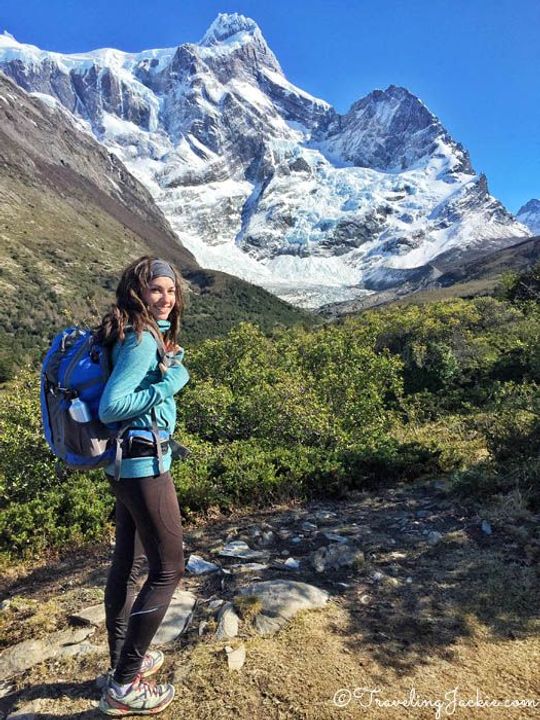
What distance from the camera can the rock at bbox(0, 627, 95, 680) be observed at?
3.38 metres

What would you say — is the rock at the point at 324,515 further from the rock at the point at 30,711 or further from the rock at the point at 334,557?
the rock at the point at 30,711

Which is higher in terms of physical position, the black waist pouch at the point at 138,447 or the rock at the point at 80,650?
the black waist pouch at the point at 138,447

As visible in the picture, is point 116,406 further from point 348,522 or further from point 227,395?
point 227,395

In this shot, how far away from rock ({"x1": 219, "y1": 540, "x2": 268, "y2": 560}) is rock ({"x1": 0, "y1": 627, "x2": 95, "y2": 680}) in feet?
5.18

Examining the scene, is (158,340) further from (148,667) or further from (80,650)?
(80,650)

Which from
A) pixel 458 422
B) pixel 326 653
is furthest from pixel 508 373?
pixel 326 653

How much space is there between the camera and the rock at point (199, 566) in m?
4.63

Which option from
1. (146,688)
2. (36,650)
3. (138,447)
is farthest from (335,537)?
(138,447)

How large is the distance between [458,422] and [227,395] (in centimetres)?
516

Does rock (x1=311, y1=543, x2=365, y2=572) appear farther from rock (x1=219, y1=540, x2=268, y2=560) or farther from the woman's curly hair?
the woman's curly hair

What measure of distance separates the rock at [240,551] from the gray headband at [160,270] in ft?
10.3

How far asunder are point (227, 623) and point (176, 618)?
43cm

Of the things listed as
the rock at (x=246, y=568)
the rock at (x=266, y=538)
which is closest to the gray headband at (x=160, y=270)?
the rock at (x=246, y=568)

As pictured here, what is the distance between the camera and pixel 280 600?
12.5 feet
